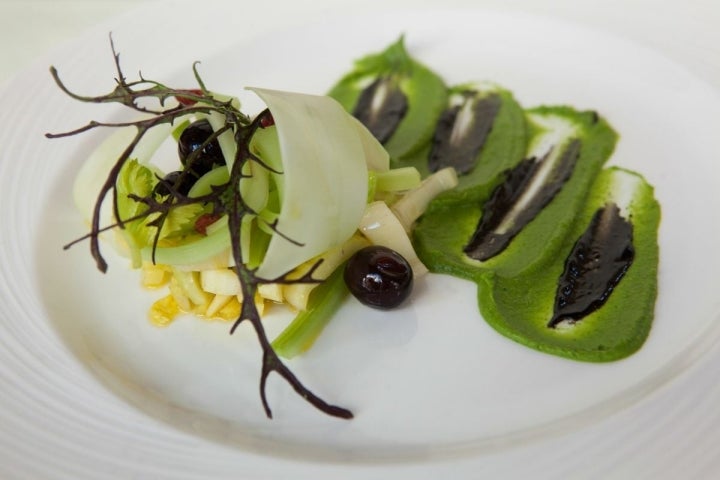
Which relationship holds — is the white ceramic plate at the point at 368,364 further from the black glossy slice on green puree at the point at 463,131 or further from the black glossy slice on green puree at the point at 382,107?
the black glossy slice on green puree at the point at 382,107

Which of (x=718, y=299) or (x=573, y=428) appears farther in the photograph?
(x=718, y=299)

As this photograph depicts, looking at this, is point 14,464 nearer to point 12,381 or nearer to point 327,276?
point 12,381

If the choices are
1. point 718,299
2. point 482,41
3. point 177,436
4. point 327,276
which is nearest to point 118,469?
point 177,436

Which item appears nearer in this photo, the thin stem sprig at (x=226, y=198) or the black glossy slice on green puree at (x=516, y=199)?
the thin stem sprig at (x=226, y=198)

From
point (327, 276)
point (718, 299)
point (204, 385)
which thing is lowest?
point (204, 385)

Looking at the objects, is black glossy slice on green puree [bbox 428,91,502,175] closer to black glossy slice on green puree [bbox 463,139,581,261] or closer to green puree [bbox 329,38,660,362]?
green puree [bbox 329,38,660,362]

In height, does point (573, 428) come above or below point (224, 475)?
above

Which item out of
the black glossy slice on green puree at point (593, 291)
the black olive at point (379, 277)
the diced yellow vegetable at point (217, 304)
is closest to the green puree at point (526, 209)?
the black glossy slice on green puree at point (593, 291)
